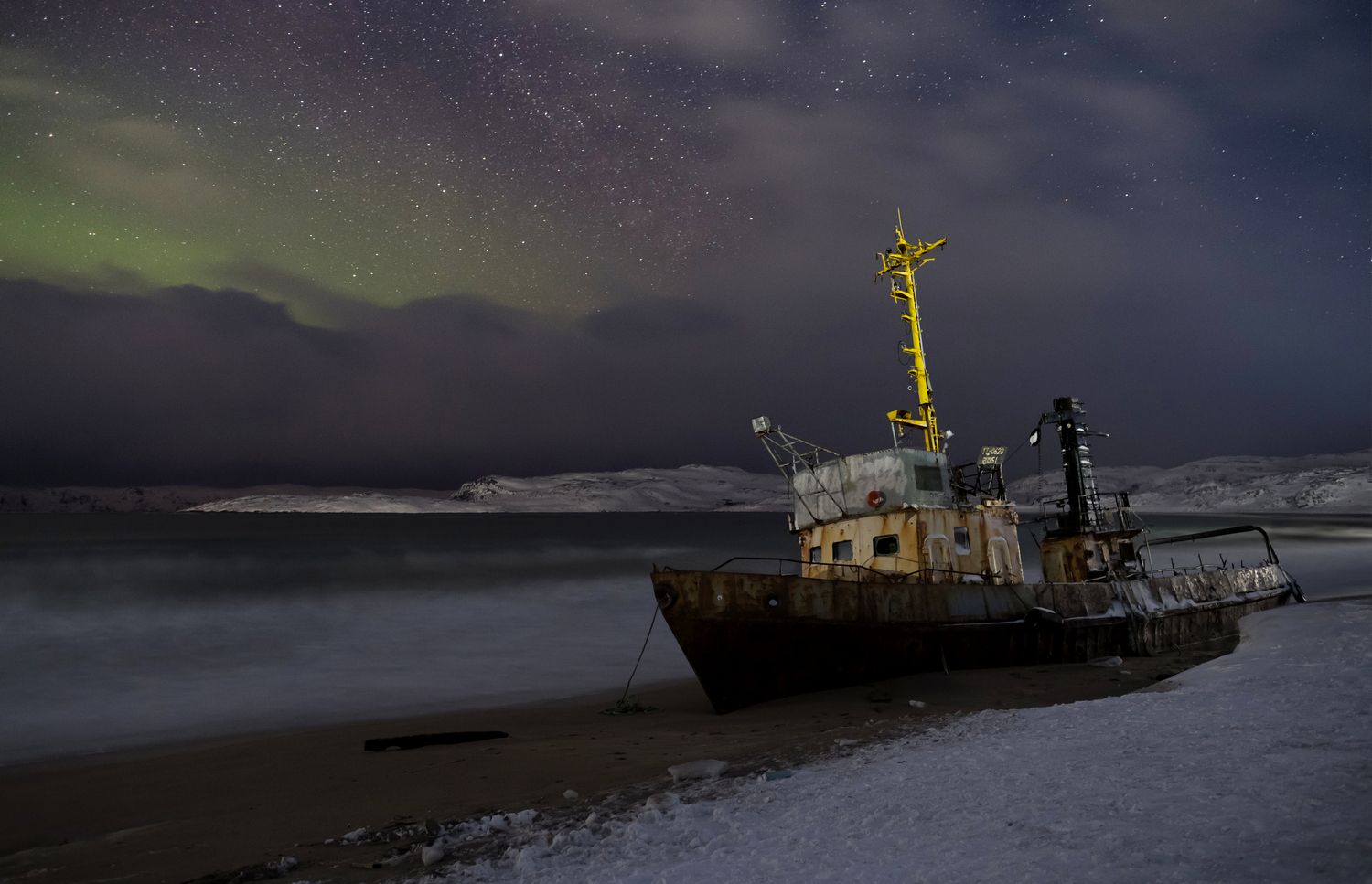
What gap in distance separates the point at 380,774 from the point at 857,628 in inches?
356

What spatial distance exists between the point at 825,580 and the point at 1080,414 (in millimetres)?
12904

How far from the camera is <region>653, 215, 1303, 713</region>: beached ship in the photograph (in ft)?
48.0

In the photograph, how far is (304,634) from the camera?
36.1 m

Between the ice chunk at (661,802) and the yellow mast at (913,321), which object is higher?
the yellow mast at (913,321)

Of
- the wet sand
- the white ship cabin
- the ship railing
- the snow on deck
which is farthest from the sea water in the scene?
the ship railing

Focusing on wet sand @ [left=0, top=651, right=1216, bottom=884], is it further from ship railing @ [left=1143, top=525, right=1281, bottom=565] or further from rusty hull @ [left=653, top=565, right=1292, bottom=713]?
ship railing @ [left=1143, top=525, right=1281, bottom=565]

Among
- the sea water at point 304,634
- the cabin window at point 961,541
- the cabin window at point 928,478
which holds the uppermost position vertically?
the cabin window at point 928,478

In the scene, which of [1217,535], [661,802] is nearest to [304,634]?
[661,802]

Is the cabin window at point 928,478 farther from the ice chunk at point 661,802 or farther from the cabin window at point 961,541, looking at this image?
the ice chunk at point 661,802

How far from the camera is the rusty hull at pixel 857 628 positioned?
14.5 meters

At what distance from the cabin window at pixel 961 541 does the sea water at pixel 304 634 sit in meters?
9.45

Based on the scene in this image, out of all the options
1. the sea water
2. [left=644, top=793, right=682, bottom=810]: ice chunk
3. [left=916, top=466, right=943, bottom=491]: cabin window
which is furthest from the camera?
the sea water

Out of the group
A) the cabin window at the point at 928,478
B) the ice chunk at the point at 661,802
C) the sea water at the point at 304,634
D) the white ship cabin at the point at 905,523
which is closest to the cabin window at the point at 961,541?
the white ship cabin at the point at 905,523

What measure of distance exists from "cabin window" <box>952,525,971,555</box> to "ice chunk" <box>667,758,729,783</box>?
12.0m
